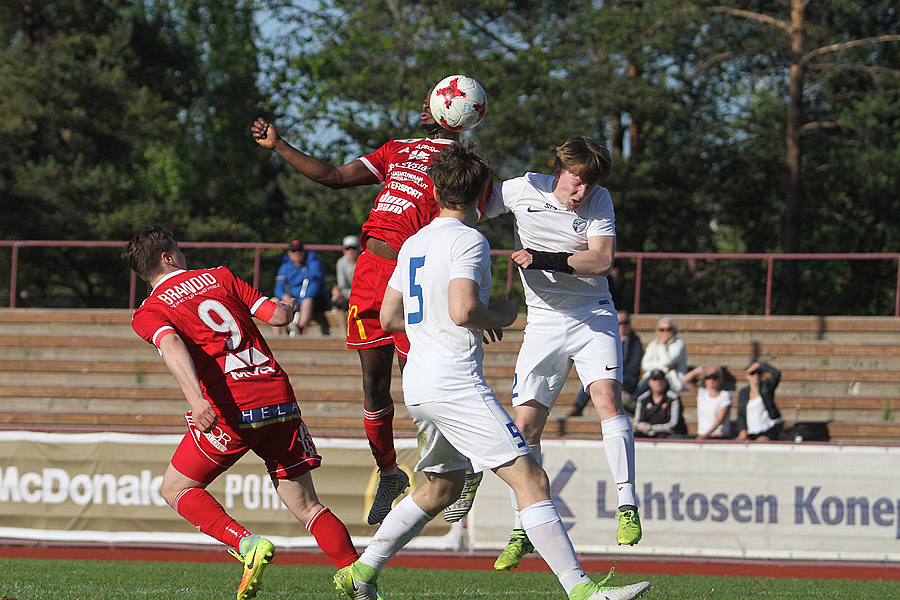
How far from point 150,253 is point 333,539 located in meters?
1.96

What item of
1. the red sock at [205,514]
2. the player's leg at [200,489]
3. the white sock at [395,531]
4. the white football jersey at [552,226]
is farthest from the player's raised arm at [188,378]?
the white football jersey at [552,226]

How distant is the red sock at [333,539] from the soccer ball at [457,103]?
8.14 feet

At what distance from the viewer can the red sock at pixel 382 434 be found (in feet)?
22.1

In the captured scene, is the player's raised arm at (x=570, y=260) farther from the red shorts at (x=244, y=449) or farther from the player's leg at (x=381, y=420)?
the red shorts at (x=244, y=449)

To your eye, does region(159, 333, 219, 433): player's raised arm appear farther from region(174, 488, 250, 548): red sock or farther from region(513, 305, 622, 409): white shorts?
region(513, 305, 622, 409): white shorts

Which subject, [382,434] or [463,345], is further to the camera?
[382,434]

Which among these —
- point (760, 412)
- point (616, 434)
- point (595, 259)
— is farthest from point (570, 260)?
point (760, 412)

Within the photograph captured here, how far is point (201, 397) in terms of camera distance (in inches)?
221

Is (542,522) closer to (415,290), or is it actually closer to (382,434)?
(415,290)

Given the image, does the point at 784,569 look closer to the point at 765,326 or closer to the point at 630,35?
the point at 765,326

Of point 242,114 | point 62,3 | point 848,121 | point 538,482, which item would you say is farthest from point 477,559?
point 242,114

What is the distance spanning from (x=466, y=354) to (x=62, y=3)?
3013 centimetres

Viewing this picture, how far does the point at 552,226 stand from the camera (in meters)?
6.20

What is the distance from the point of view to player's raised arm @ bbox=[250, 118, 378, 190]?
6.20m
